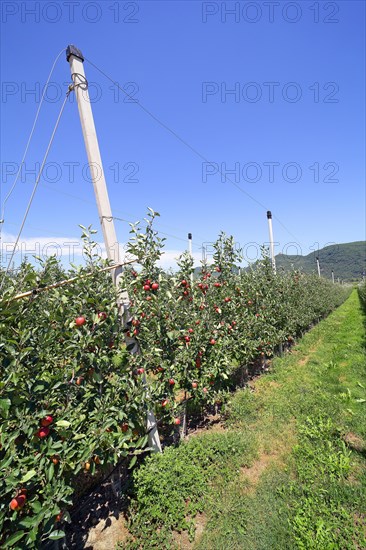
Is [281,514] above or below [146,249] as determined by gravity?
below

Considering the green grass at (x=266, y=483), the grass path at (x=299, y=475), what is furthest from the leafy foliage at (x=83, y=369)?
the grass path at (x=299, y=475)

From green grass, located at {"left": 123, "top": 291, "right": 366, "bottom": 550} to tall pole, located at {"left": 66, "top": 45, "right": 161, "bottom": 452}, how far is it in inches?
72.5

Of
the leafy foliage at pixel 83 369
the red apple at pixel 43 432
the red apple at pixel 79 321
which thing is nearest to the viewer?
the leafy foliage at pixel 83 369

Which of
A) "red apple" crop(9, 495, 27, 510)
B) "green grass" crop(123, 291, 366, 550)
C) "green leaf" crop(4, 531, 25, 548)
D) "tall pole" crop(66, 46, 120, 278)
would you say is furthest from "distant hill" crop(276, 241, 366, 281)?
"green leaf" crop(4, 531, 25, 548)

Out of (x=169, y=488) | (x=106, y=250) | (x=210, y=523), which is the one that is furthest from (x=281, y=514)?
(x=106, y=250)

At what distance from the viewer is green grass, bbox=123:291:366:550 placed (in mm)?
3012

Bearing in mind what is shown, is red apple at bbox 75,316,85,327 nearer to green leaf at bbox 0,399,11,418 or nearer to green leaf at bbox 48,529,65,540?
green leaf at bbox 0,399,11,418

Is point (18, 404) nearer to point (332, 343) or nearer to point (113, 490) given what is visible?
point (113, 490)

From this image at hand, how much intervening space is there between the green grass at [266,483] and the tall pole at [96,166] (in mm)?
1841

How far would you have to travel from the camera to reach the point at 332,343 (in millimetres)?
11953

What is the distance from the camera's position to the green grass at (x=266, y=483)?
301 centimetres

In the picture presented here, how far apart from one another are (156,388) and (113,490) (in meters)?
1.35

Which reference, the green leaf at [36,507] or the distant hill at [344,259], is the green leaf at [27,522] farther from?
the distant hill at [344,259]

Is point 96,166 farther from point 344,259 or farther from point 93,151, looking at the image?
point 344,259
